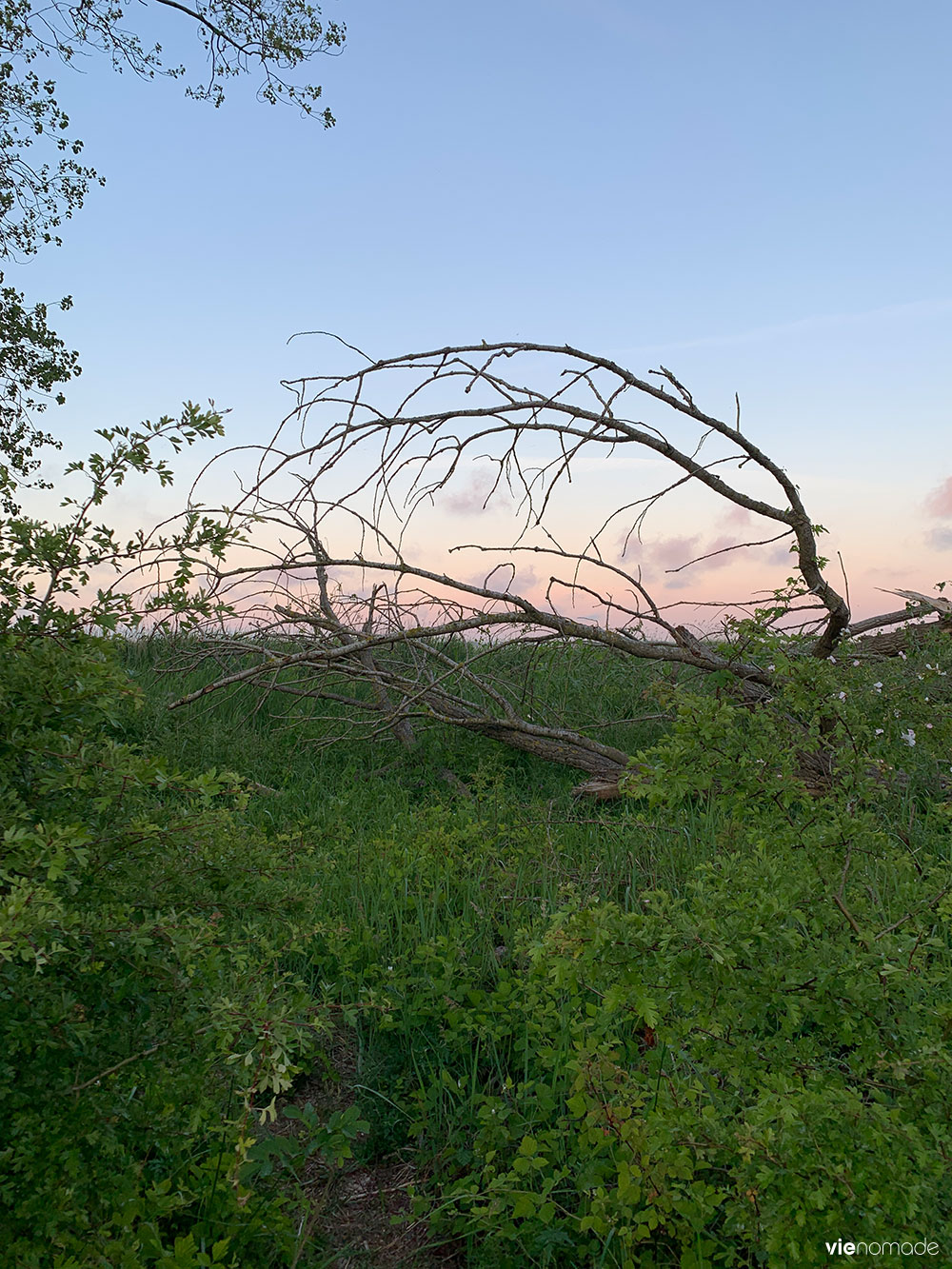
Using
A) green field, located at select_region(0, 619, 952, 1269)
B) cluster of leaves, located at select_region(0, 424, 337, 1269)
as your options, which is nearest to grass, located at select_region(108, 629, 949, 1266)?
green field, located at select_region(0, 619, 952, 1269)

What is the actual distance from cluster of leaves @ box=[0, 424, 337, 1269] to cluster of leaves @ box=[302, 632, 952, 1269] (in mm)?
781

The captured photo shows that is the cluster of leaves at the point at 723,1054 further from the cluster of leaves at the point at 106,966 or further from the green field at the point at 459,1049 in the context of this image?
the cluster of leaves at the point at 106,966

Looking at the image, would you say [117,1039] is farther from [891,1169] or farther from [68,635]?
[891,1169]

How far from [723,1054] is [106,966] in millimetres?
1621

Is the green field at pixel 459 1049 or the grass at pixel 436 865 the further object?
the grass at pixel 436 865

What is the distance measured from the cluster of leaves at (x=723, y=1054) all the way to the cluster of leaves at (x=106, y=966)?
2.56ft

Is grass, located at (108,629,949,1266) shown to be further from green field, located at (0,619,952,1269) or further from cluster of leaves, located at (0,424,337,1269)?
cluster of leaves, located at (0,424,337,1269)

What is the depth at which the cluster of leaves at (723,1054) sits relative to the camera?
199 centimetres

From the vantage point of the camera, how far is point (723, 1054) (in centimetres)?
242

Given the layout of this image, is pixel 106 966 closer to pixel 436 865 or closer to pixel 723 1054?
pixel 723 1054

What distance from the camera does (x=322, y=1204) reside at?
9.33 feet

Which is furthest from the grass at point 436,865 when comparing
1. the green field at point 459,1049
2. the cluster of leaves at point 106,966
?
the cluster of leaves at point 106,966

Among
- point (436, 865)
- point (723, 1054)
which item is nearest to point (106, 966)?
point (723, 1054)

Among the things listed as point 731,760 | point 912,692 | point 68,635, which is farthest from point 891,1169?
point 912,692
